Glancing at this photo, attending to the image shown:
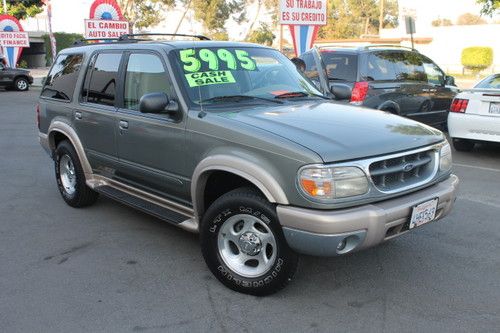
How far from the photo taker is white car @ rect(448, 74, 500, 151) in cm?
791

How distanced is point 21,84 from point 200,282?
23421 millimetres

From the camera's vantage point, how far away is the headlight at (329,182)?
3.30 meters

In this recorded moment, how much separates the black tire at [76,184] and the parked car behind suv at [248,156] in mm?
192

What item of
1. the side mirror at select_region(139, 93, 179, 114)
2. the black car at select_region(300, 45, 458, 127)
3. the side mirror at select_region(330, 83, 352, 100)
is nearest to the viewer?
the side mirror at select_region(139, 93, 179, 114)

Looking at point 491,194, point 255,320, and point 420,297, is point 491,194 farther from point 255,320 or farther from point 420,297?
point 255,320

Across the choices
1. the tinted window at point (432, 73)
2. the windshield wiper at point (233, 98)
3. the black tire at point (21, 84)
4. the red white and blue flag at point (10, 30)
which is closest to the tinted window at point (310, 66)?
the tinted window at point (432, 73)

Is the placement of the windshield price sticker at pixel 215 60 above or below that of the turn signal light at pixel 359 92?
above

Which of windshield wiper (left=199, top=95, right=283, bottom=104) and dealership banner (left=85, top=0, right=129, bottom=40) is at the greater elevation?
dealership banner (left=85, top=0, right=129, bottom=40)

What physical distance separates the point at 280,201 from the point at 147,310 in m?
1.20

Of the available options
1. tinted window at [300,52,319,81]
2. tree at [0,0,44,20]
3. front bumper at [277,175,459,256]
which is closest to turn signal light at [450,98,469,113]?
tinted window at [300,52,319,81]

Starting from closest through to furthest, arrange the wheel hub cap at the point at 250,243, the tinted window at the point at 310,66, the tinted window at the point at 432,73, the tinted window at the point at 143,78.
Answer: the wheel hub cap at the point at 250,243, the tinted window at the point at 143,78, the tinted window at the point at 310,66, the tinted window at the point at 432,73

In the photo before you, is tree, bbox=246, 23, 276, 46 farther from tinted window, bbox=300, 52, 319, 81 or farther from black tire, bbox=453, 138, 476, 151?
black tire, bbox=453, 138, 476, 151

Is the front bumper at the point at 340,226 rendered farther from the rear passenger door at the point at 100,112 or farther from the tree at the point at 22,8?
the tree at the point at 22,8

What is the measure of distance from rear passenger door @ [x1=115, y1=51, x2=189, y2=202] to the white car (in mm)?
5584
